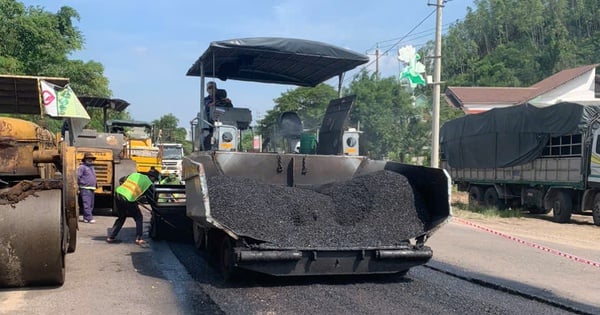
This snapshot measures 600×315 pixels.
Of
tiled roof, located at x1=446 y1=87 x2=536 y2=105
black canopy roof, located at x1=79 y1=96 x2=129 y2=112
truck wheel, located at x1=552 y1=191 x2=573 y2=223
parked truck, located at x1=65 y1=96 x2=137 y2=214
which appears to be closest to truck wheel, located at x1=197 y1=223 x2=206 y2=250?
parked truck, located at x1=65 y1=96 x2=137 y2=214

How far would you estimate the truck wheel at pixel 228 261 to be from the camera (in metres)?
6.41

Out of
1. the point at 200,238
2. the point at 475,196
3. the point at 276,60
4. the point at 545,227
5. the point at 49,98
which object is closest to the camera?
the point at 49,98

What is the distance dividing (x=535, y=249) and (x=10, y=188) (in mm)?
8322

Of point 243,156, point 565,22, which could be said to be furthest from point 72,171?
point 565,22

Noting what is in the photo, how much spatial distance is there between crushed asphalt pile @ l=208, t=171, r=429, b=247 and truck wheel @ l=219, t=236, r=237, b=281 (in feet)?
1.13

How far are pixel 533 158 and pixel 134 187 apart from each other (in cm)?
1185

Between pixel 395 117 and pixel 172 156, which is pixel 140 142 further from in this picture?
pixel 395 117

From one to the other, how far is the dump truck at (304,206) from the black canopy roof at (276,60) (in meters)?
0.02

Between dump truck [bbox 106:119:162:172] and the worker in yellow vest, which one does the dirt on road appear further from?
dump truck [bbox 106:119:162:172]

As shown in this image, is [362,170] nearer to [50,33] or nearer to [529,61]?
[50,33]

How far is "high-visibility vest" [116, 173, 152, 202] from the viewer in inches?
363

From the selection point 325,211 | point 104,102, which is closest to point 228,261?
point 325,211

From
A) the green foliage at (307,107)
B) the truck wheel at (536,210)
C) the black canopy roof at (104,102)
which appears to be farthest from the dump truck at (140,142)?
the truck wheel at (536,210)

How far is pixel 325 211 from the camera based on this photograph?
6.93 metres
